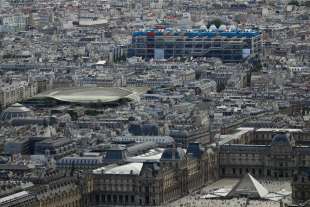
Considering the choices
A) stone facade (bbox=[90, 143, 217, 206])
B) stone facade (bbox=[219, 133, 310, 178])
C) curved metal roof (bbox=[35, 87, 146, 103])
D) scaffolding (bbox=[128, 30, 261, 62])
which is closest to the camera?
stone facade (bbox=[90, 143, 217, 206])

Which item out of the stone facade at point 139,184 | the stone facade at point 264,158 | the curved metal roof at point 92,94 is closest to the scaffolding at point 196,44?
the curved metal roof at point 92,94

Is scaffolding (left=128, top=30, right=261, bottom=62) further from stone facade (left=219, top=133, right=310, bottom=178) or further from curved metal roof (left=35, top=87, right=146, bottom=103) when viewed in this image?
stone facade (left=219, top=133, right=310, bottom=178)

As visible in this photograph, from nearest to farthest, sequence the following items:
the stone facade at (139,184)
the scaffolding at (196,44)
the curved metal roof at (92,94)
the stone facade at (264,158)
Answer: the stone facade at (139,184)
the stone facade at (264,158)
the curved metal roof at (92,94)
the scaffolding at (196,44)

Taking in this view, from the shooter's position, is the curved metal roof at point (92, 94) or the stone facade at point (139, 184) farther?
the curved metal roof at point (92, 94)

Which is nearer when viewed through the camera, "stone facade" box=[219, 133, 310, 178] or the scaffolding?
"stone facade" box=[219, 133, 310, 178]

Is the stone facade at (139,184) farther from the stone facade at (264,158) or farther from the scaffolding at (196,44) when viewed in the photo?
the scaffolding at (196,44)

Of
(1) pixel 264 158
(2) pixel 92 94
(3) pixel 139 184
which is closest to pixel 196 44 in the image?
(2) pixel 92 94

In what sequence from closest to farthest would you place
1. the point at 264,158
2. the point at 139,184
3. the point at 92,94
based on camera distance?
the point at 139,184, the point at 264,158, the point at 92,94

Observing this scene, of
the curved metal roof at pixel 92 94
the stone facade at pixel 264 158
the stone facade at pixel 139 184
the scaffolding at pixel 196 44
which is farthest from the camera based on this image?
the scaffolding at pixel 196 44

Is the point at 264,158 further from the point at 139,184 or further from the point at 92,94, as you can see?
the point at 92,94

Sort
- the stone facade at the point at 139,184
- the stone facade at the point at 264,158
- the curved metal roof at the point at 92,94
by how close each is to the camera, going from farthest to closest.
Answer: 1. the curved metal roof at the point at 92,94
2. the stone facade at the point at 264,158
3. the stone facade at the point at 139,184

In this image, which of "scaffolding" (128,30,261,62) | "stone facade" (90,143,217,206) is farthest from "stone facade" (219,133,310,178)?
"scaffolding" (128,30,261,62)

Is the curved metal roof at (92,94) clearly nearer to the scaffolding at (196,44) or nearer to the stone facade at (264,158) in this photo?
the stone facade at (264,158)
